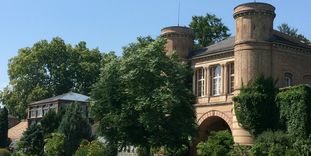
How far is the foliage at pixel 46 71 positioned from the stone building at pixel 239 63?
114 ft

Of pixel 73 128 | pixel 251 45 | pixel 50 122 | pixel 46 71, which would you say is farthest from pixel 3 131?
pixel 251 45

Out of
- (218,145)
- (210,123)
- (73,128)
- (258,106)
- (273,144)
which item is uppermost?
(258,106)

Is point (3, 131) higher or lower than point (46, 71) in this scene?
lower

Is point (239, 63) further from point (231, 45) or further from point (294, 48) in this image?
point (294, 48)

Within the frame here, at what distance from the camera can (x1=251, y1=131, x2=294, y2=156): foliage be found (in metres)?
33.0

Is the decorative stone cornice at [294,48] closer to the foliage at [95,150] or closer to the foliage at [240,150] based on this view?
the foliage at [240,150]

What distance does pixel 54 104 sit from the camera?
63625 millimetres

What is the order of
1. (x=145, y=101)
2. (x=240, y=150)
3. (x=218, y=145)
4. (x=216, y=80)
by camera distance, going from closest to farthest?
1. (x=145, y=101)
2. (x=240, y=150)
3. (x=218, y=145)
4. (x=216, y=80)

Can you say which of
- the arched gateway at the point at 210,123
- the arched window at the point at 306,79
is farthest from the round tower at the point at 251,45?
the arched window at the point at 306,79

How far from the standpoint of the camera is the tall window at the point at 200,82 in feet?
146

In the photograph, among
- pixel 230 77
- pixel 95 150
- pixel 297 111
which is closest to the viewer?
pixel 297 111

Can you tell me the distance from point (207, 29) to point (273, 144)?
33.3 m

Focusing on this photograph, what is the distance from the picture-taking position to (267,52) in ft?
125

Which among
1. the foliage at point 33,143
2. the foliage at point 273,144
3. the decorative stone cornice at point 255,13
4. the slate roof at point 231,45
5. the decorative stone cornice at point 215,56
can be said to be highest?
the decorative stone cornice at point 255,13
